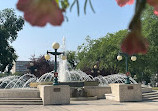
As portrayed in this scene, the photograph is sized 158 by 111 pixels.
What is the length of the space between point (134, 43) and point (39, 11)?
16 centimetres

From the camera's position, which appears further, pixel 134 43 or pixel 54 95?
pixel 54 95

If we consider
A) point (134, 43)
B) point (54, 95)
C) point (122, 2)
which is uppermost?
point (122, 2)

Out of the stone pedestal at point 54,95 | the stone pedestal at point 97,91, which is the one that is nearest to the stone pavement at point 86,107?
the stone pedestal at point 54,95

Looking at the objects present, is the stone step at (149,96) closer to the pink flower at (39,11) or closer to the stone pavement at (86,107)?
the stone pavement at (86,107)

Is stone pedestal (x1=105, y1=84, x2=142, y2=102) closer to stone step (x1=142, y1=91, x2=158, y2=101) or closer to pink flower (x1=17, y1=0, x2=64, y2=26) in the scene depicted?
stone step (x1=142, y1=91, x2=158, y2=101)

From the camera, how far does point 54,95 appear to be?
18.8m

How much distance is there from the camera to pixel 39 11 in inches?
17.9

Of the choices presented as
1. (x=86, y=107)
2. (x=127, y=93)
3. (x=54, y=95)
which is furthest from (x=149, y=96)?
(x=86, y=107)

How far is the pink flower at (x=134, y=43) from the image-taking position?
1.51ft

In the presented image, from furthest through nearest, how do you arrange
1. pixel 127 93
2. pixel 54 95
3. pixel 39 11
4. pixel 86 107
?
pixel 127 93
pixel 54 95
pixel 86 107
pixel 39 11

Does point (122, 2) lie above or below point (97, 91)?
above

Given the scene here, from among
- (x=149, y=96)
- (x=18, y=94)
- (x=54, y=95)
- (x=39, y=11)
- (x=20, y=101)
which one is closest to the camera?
(x=39, y=11)

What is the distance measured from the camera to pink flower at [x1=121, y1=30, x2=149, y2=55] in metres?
0.46

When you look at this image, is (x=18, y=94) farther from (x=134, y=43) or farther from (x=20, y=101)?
(x=134, y=43)
